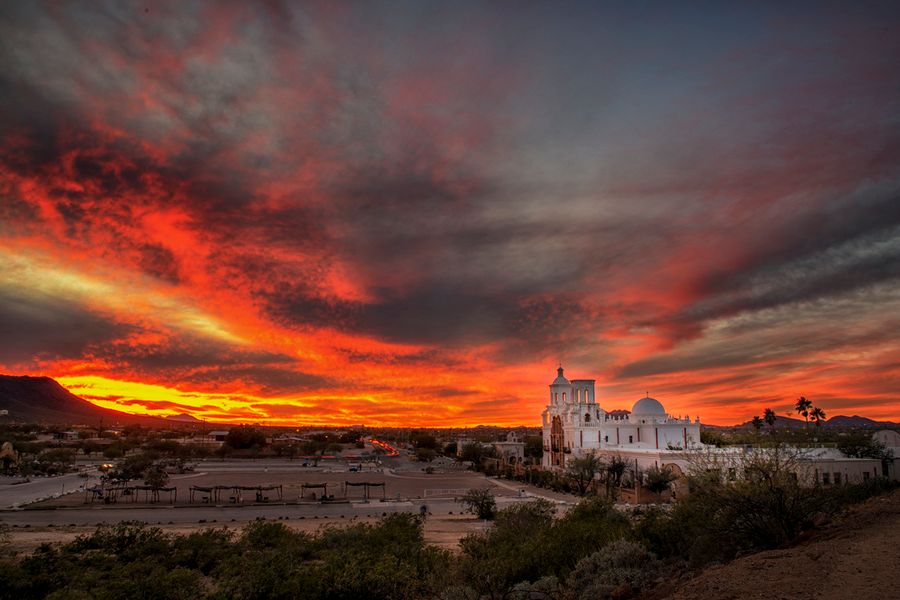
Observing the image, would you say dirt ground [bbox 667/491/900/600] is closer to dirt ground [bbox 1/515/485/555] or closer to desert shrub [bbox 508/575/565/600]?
desert shrub [bbox 508/575/565/600]

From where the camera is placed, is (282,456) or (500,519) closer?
(500,519)

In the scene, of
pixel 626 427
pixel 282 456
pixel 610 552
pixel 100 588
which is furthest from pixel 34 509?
pixel 282 456

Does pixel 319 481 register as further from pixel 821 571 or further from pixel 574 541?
pixel 821 571

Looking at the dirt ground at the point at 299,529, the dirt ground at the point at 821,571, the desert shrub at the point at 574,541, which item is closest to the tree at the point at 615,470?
the dirt ground at the point at 299,529

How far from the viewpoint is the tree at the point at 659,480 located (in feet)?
170

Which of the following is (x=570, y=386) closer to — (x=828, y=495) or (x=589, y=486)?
(x=589, y=486)

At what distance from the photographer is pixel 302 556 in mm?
29438

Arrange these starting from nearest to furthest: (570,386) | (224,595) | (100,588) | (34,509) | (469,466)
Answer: (224,595)
(100,588)
(34,509)
(570,386)
(469,466)

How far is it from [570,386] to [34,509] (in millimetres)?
63530

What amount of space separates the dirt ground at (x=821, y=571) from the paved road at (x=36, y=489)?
5880 centimetres

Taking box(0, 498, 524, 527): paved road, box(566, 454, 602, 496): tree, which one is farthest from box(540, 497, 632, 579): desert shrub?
box(566, 454, 602, 496): tree

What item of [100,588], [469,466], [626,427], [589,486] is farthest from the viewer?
[469,466]

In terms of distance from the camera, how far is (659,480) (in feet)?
170

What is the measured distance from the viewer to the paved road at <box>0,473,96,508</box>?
5437cm
